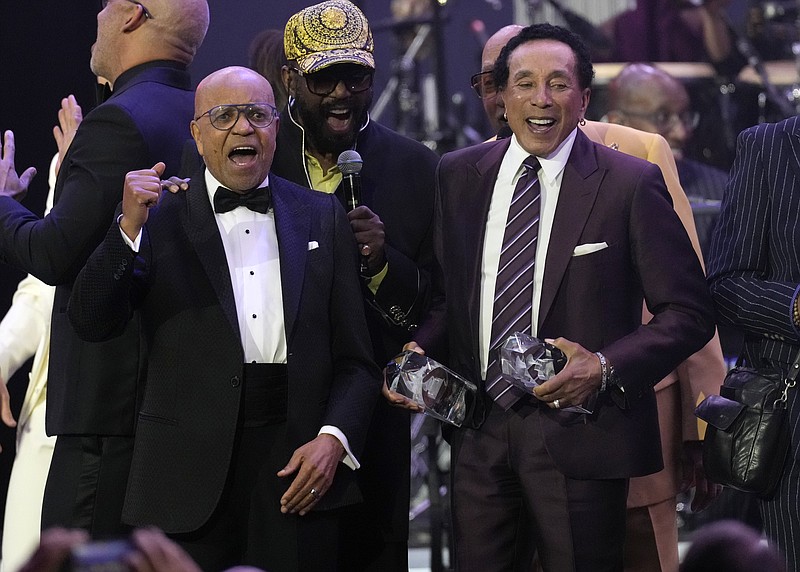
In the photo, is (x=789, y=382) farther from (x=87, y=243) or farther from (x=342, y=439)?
(x=87, y=243)

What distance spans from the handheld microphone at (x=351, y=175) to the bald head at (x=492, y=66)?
0.77 meters

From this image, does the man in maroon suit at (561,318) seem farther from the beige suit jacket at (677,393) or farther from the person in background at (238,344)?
the beige suit jacket at (677,393)

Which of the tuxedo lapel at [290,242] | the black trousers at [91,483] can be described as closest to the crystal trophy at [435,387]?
the tuxedo lapel at [290,242]

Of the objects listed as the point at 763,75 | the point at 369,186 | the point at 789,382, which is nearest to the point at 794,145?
the point at 789,382

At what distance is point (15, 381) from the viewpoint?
5246 mm

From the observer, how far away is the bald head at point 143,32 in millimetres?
3965

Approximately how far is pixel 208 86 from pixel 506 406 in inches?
45.4

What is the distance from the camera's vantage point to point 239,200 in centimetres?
342

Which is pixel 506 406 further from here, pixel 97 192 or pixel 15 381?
pixel 15 381

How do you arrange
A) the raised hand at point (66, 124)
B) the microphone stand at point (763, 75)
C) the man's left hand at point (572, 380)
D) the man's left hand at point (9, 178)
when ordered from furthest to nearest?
the microphone stand at point (763, 75)
the raised hand at point (66, 124)
the man's left hand at point (9, 178)
the man's left hand at point (572, 380)

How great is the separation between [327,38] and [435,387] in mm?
1151

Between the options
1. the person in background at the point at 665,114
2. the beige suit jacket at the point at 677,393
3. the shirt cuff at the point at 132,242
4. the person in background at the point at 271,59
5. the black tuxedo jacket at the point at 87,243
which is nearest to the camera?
the shirt cuff at the point at 132,242

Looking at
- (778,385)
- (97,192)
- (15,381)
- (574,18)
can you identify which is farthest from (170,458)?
(574,18)

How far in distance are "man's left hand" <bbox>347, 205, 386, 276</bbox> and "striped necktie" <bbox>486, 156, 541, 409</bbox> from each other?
0.38m
